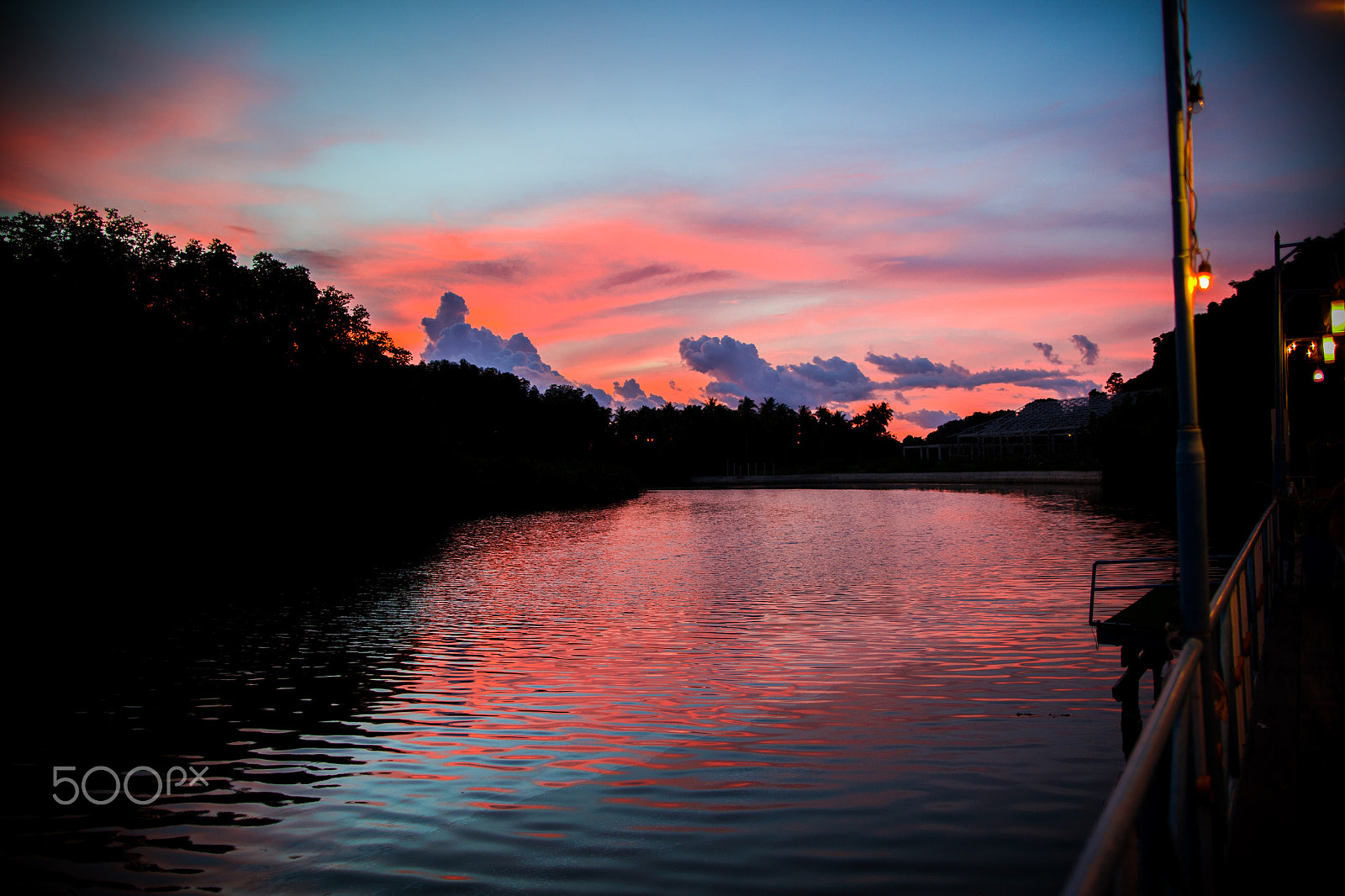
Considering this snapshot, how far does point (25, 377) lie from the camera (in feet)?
92.5

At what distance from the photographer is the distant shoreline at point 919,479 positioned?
66625 millimetres

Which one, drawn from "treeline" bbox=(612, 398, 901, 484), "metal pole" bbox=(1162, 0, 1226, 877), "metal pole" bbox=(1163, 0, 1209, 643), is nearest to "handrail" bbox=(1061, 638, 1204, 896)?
"metal pole" bbox=(1162, 0, 1226, 877)

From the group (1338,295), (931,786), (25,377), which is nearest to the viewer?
(931,786)

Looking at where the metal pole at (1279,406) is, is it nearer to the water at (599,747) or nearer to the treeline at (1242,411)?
the water at (599,747)

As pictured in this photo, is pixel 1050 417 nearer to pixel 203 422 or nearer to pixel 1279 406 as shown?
Answer: pixel 1279 406

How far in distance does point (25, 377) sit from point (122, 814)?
27.9 metres

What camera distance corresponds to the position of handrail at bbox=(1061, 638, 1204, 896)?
202 centimetres

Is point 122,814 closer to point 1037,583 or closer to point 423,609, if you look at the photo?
point 423,609

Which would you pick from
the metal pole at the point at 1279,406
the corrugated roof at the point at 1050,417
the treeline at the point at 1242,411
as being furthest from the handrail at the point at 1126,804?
the corrugated roof at the point at 1050,417

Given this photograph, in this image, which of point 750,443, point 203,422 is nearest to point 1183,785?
point 203,422

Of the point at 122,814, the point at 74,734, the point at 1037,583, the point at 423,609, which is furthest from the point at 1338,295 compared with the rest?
the point at 74,734

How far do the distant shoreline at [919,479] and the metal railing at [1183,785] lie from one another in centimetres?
5994

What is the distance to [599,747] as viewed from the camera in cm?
827

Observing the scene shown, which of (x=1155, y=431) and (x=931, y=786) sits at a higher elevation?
(x=1155, y=431)
